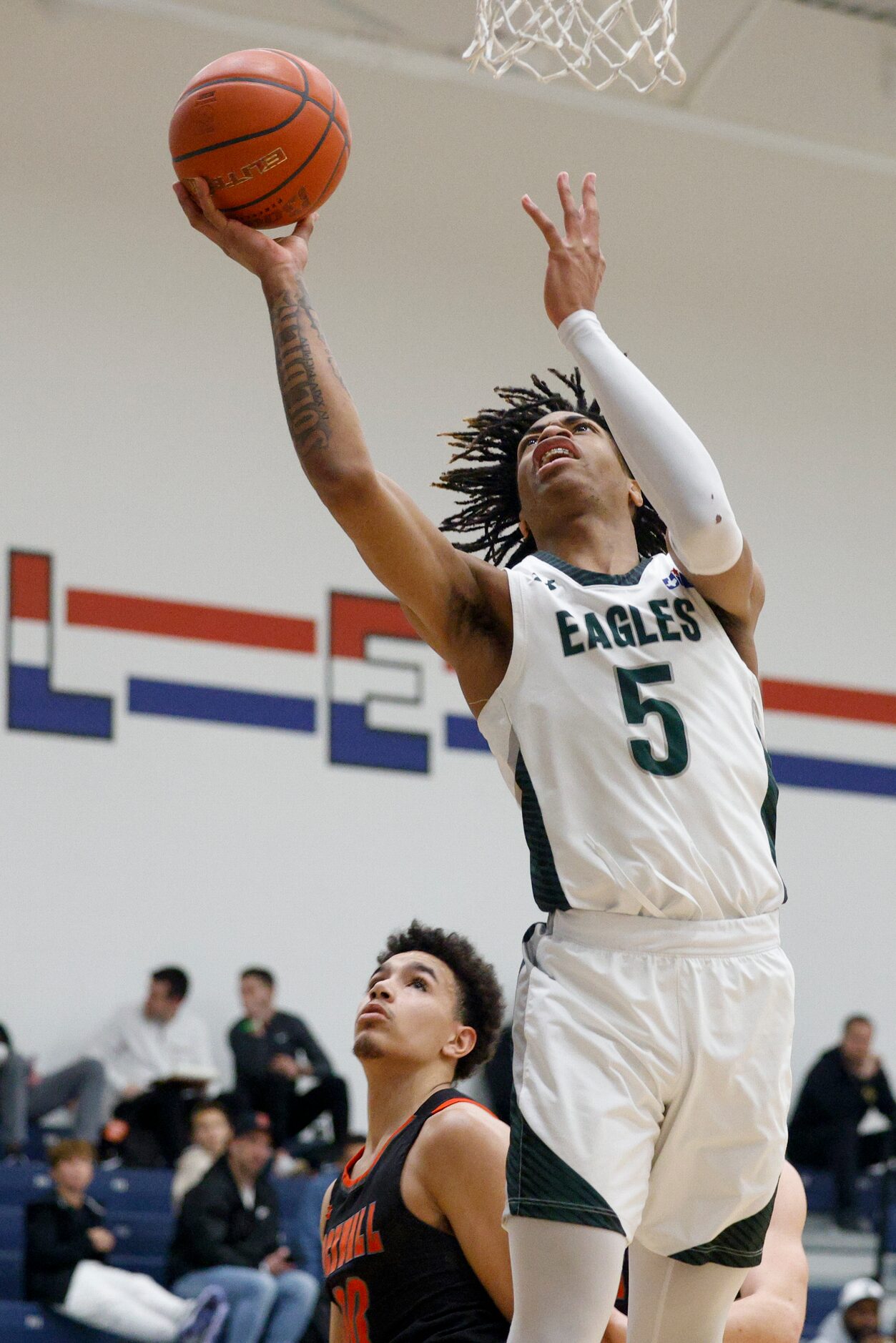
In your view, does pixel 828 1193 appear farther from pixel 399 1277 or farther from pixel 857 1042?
pixel 399 1277

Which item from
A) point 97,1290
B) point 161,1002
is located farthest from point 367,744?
point 97,1290

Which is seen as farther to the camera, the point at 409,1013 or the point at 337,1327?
the point at 409,1013

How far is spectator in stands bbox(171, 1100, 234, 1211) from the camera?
938cm

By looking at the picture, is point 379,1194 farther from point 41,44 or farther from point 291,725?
point 41,44

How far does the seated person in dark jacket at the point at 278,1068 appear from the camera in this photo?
10812 mm

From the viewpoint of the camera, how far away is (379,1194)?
11.6 feet

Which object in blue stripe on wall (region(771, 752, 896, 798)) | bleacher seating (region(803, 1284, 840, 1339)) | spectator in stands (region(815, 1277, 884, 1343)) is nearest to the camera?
spectator in stands (region(815, 1277, 884, 1343))

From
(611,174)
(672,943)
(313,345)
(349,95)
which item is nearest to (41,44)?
(349,95)

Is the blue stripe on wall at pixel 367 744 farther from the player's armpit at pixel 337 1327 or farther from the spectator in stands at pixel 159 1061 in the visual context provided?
the player's armpit at pixel 337 1327

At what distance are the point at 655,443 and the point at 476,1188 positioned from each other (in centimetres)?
148

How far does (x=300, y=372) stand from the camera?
9.61 feet

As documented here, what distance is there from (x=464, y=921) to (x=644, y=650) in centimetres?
969

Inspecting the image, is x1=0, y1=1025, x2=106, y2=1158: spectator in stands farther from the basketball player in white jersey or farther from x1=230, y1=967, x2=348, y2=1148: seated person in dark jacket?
the basketball player in white jersey

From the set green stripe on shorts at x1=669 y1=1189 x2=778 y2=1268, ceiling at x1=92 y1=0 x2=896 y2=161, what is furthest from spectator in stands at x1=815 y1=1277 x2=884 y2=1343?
ceiling at x1=92 y1=0 x2=896 y2=161
